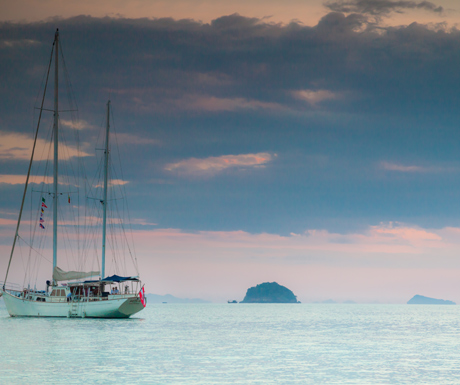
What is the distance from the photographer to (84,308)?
93.2m

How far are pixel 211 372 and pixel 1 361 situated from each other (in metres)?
14.9

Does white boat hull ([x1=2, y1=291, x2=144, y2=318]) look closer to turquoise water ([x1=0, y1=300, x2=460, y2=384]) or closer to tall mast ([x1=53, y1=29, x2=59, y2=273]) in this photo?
tall mast ([x1=53, y1=29, x2=59, y2=273])

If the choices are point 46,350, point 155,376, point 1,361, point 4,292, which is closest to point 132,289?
point 4,292

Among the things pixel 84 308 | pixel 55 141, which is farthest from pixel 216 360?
pixel 55 141

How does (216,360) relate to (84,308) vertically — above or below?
below

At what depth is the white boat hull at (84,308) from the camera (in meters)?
92.9

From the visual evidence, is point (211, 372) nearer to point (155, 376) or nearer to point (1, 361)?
point (155, 376)

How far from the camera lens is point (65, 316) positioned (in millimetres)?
94625

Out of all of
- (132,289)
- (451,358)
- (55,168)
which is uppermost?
(55,168)

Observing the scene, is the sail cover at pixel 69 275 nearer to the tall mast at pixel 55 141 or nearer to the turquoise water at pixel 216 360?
the tall mast at pixel 55 141

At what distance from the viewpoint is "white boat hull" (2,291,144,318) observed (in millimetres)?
92875

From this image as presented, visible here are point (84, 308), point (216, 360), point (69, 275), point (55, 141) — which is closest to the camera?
point (216, 360)

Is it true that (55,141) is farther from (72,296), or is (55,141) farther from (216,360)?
(216,360)

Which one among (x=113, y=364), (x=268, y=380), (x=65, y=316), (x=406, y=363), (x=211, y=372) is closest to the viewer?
(x=268, y=380)
